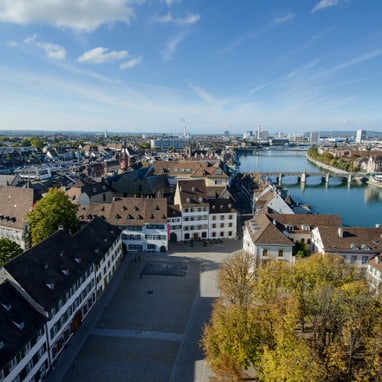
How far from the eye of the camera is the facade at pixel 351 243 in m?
35.3

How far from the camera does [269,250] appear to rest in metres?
36.0

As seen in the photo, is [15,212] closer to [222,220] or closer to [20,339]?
[20,339]

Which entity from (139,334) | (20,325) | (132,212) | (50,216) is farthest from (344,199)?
(20,325)

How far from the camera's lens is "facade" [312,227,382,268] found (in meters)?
35.3

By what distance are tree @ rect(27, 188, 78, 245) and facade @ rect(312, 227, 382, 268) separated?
3269 centimetres

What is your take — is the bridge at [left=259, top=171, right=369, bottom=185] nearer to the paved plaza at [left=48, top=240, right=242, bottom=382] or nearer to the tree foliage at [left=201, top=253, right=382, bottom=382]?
the paved plaza at [left=48, top=240, right=242, bottom=382]

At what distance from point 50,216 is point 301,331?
103 ft

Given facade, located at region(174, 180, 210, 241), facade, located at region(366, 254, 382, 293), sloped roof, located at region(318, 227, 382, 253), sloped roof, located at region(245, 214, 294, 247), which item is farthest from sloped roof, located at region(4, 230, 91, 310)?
facade, located at region(366, 254, 382, 293)

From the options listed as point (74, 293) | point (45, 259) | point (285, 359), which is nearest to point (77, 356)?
point (74, 293)

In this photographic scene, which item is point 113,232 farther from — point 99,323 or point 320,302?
point 320,302

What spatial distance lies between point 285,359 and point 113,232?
95.6 feet

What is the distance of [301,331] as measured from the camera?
25906 millimetres

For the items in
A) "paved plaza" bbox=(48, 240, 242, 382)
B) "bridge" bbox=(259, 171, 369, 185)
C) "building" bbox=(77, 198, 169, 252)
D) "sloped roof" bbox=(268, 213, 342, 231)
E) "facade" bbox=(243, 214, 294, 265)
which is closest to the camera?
"paved plaza" bbox=(48, 240, 242, 382)

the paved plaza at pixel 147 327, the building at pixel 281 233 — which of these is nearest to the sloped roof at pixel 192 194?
the building at pixel 281 233
